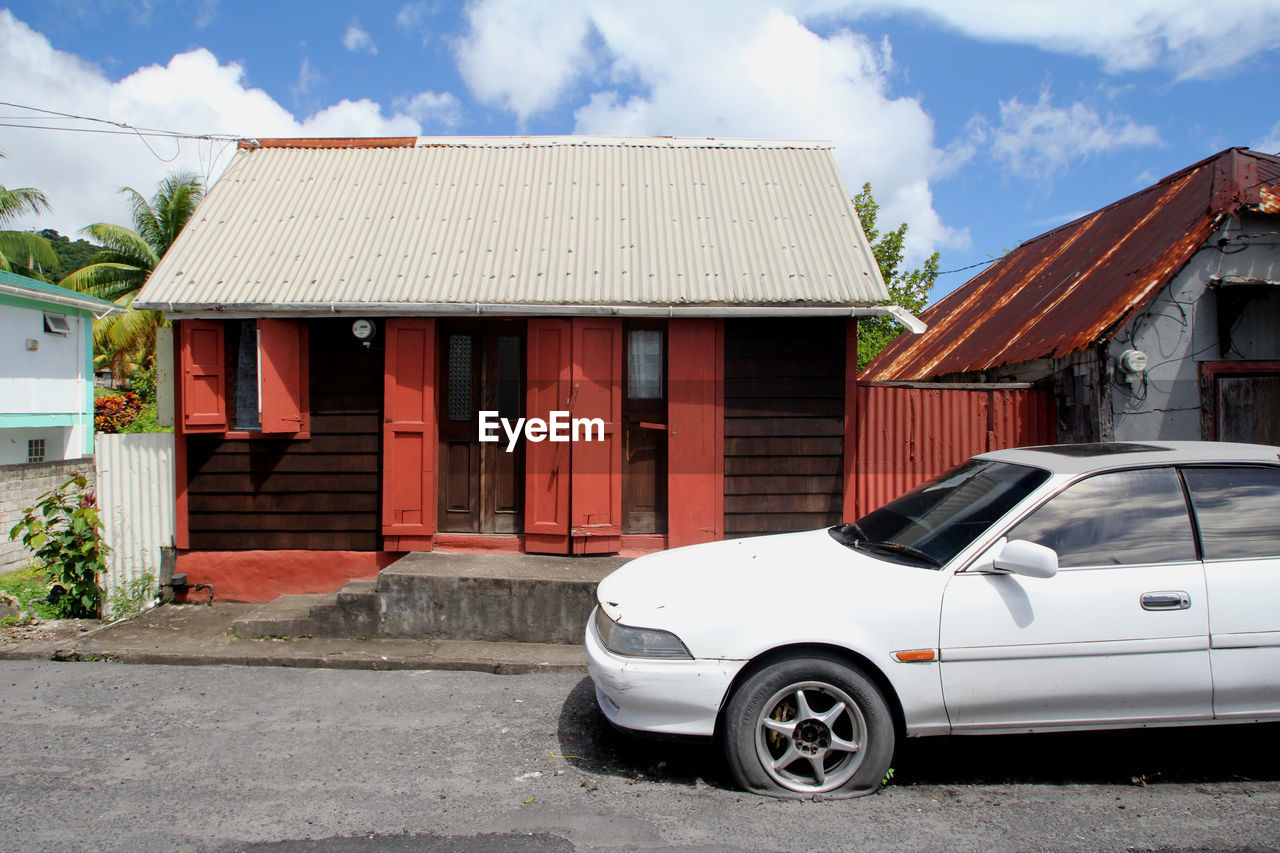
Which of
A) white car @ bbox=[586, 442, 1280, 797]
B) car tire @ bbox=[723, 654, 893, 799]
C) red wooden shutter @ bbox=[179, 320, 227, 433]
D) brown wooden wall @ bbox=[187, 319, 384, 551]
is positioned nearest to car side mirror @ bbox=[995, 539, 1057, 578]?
white car @ bbox=[586, 442, 1280, 797]

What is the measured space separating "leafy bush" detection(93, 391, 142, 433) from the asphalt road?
19955mm

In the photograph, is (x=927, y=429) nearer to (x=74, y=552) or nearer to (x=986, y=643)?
(x=986, y=643)

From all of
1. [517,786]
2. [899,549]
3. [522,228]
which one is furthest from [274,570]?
[899,549]

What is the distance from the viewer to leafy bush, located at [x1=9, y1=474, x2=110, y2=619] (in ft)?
23.2

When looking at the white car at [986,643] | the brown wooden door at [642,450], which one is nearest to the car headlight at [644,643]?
the white car at [986,643]

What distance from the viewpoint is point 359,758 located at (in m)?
4.20

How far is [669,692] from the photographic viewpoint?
3.67m

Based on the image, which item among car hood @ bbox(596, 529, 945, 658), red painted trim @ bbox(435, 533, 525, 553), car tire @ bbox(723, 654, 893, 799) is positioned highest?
car hood @ bbox(596, 529, 945, 658)

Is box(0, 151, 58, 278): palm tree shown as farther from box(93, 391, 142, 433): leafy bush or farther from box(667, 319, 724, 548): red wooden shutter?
box(667, 319, 724, 548): red wooden shutter

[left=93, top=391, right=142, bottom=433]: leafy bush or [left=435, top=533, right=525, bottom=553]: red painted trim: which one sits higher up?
[left=93, top=391, right=142, bottom=433]: leafy bush

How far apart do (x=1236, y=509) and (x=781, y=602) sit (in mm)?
2227

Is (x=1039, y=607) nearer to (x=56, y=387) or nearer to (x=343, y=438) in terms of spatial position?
(x=343, y=438)

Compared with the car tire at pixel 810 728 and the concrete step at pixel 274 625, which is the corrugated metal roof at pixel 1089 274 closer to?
the car tire at pixel 810 728

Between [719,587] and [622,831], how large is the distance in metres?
1.15
